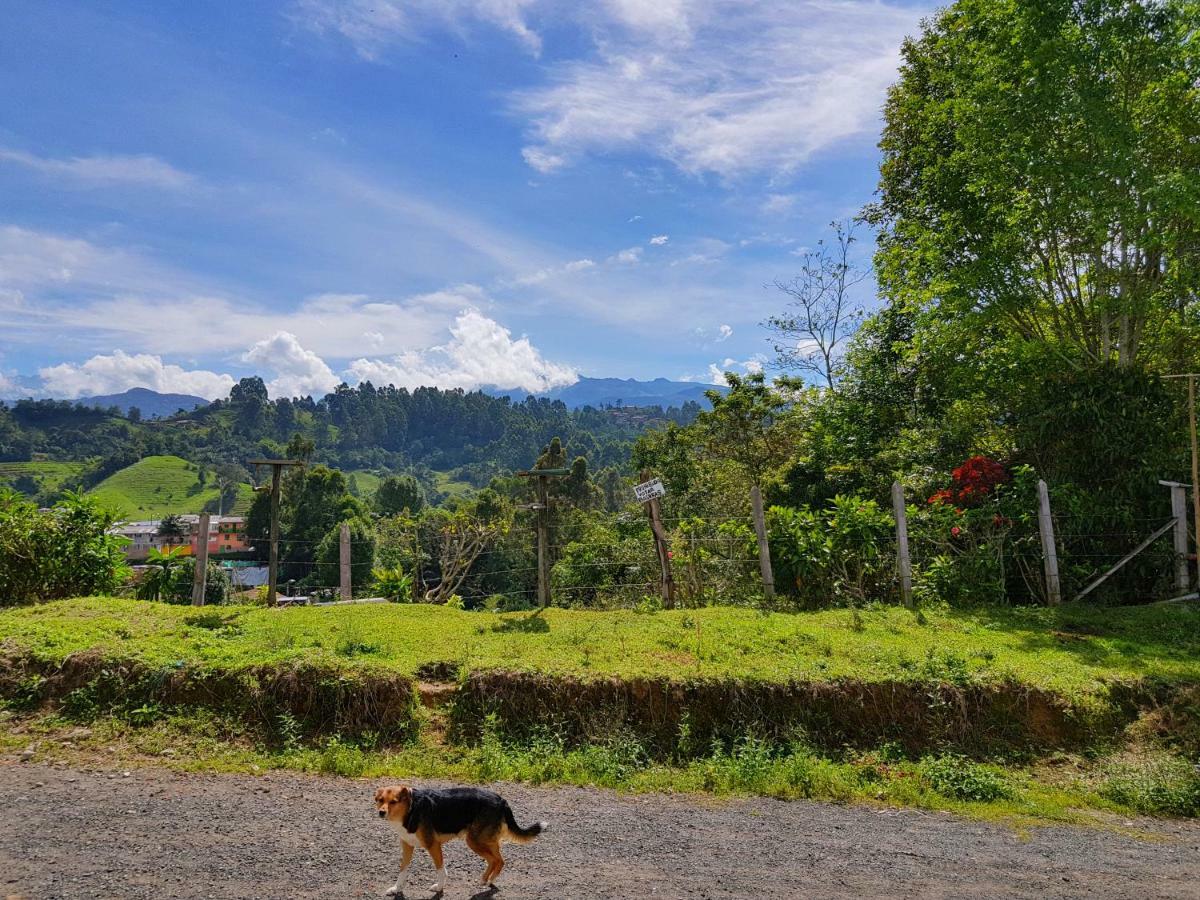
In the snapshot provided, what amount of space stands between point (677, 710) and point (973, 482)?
7506 mm

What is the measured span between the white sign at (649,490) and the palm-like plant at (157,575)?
8.18 m

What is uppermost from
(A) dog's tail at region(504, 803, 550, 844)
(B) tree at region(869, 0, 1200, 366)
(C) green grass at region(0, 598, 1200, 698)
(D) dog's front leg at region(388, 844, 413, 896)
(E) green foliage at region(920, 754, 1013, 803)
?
(B) tree at region(869, 0, 1200, 366)

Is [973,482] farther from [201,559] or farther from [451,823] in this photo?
[201,559]

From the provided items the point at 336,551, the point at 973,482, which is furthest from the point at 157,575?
the point at 336,551

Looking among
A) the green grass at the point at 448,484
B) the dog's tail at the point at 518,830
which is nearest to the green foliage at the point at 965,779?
the dog's tail at the point at 518,830

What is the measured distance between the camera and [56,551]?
10312 mm

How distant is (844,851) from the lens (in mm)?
4789

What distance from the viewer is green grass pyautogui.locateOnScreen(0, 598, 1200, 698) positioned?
23.7 ft

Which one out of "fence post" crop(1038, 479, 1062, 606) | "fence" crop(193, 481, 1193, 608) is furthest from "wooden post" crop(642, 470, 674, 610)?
"fence post" crop(1038, 479, 1062, 606)

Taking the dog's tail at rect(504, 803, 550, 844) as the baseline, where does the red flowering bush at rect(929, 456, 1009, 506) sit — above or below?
above

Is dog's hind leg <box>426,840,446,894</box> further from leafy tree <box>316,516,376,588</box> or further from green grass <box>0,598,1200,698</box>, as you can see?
leafy tree <box>316,516,376,588</box>

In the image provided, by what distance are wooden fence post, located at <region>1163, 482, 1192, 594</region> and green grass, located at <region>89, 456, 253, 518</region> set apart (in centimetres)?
9589

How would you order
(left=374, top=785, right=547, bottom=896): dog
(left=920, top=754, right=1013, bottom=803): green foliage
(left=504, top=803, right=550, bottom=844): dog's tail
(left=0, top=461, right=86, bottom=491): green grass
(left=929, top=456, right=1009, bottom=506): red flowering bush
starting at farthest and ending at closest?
1. (left=0, top=461, right=86, bottom=491): green grass
2. (left=929, top=456, right=1009, bottom=506): red flowering bush
3. (left=920, top=754, right=1013, bottom=803): green foliage
4. (left=504, top=803, right=550, bottom=844): dog's tail
5. (left=374, top=785, right=547, bottom=896): dog

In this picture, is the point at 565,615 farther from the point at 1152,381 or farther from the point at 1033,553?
the point at 1152,381
